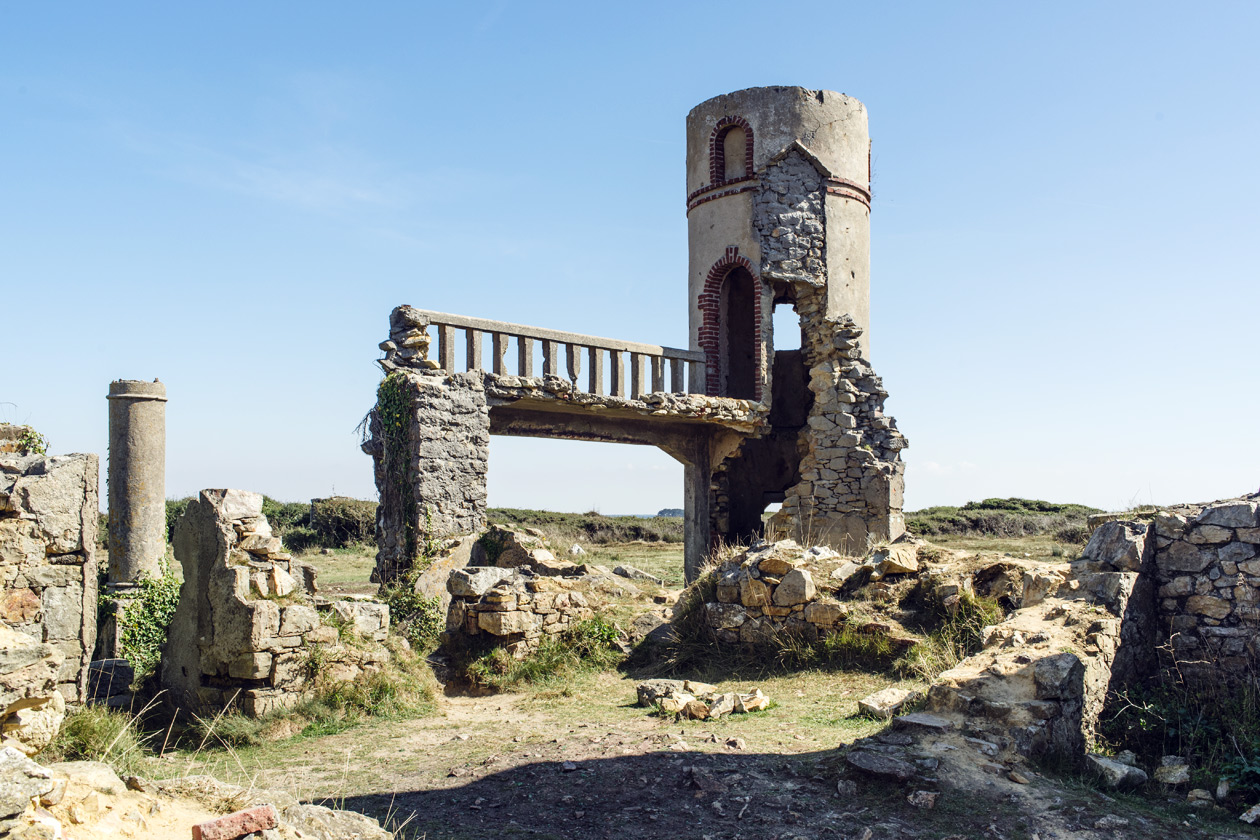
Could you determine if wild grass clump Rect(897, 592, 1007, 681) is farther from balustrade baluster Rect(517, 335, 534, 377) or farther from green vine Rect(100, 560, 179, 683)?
green vine Rect(100, 560, 179, 683)

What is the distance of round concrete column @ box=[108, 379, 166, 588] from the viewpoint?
10383mm

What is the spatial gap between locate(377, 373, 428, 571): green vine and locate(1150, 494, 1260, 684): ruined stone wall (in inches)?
317

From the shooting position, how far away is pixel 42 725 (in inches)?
219

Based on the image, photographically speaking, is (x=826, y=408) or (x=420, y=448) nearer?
(x=420, y=448)

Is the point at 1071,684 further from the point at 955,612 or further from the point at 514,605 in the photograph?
the point at 514,605

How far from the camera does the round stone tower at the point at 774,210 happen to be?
1565 centimetres

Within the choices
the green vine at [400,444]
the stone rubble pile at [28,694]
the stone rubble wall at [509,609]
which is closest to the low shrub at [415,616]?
the stone rubble wall at [509,609]

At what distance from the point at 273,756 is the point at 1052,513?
2824cm

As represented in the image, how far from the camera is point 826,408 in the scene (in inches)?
628

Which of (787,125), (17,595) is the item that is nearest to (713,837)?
(17,595)

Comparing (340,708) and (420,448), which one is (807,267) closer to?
(420,448)

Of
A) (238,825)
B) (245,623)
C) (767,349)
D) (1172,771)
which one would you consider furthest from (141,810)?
(767,349)

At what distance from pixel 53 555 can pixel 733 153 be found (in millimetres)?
12366

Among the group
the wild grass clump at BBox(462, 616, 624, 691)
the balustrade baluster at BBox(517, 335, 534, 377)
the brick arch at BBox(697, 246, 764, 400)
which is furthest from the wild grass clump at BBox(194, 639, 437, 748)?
the brick arch at BBox(697, 246, 764, 400)
